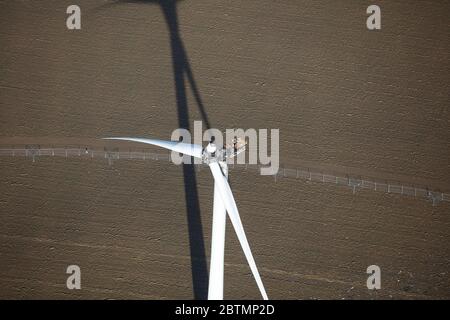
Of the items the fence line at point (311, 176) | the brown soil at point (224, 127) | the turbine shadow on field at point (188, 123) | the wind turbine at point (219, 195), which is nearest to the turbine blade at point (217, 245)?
the wind turbine at point (219, 195)

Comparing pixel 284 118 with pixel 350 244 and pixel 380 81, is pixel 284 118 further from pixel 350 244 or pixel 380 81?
pixel 350 244

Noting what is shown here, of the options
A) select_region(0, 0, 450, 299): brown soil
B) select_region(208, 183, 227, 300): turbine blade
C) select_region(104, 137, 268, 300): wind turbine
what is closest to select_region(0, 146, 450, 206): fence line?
select_region(0, 0, 450, 299): brown soil

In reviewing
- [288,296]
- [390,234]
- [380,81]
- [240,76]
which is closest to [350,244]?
[390,234]

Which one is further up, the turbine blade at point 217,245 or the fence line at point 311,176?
the fence line at point 311,176

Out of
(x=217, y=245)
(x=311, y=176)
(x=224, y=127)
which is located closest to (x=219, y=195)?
(x=217, y=245)

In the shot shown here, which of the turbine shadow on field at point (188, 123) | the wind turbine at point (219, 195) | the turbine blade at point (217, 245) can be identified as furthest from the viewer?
the turbine shadow on field at point (188, 123)

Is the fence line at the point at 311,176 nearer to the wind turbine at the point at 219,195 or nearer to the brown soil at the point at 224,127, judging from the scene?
the brown soil at the point at 224,127

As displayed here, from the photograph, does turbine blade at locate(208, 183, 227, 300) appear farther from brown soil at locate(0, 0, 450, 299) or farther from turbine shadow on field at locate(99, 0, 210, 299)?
brown soil at locate(0, 0, 450, 299)

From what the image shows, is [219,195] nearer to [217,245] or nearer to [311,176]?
[217,245]
